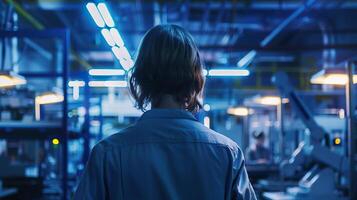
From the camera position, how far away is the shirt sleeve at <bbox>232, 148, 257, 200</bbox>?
1.19 metres

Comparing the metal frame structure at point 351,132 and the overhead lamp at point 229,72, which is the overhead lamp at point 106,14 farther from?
the overhead lamp at point 229,72

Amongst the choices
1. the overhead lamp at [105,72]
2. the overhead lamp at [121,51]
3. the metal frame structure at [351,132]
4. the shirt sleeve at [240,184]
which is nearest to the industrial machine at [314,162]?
the metal frame structure at [351,132]

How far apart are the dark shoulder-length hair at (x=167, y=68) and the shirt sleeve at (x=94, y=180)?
18 centimetres

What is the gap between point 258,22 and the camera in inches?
371

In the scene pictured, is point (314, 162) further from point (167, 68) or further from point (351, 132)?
point (167, 68)

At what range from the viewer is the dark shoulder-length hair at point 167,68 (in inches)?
46.9

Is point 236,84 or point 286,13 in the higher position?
point 286,13

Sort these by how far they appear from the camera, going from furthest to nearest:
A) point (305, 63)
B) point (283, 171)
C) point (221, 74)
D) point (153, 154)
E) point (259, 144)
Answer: point (305, 63)
point (259, 144)
point (283, 171)
point (221, 74)
point (153, 154)

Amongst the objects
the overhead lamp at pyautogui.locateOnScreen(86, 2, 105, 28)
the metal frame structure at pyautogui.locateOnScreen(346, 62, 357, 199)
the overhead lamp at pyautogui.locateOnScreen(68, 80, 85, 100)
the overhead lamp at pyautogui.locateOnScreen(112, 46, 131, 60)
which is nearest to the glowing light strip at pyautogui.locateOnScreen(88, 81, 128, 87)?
the overhead lamp at pyautogui.locateOnScreen(68, 80, 85, 100)

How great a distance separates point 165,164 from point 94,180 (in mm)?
160

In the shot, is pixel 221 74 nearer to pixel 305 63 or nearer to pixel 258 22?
pixel 258 22

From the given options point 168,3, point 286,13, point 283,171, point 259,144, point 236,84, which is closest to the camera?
point 283,171

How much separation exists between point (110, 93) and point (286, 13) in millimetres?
4905

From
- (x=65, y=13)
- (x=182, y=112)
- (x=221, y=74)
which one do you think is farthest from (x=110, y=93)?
(x=182, y=112)
